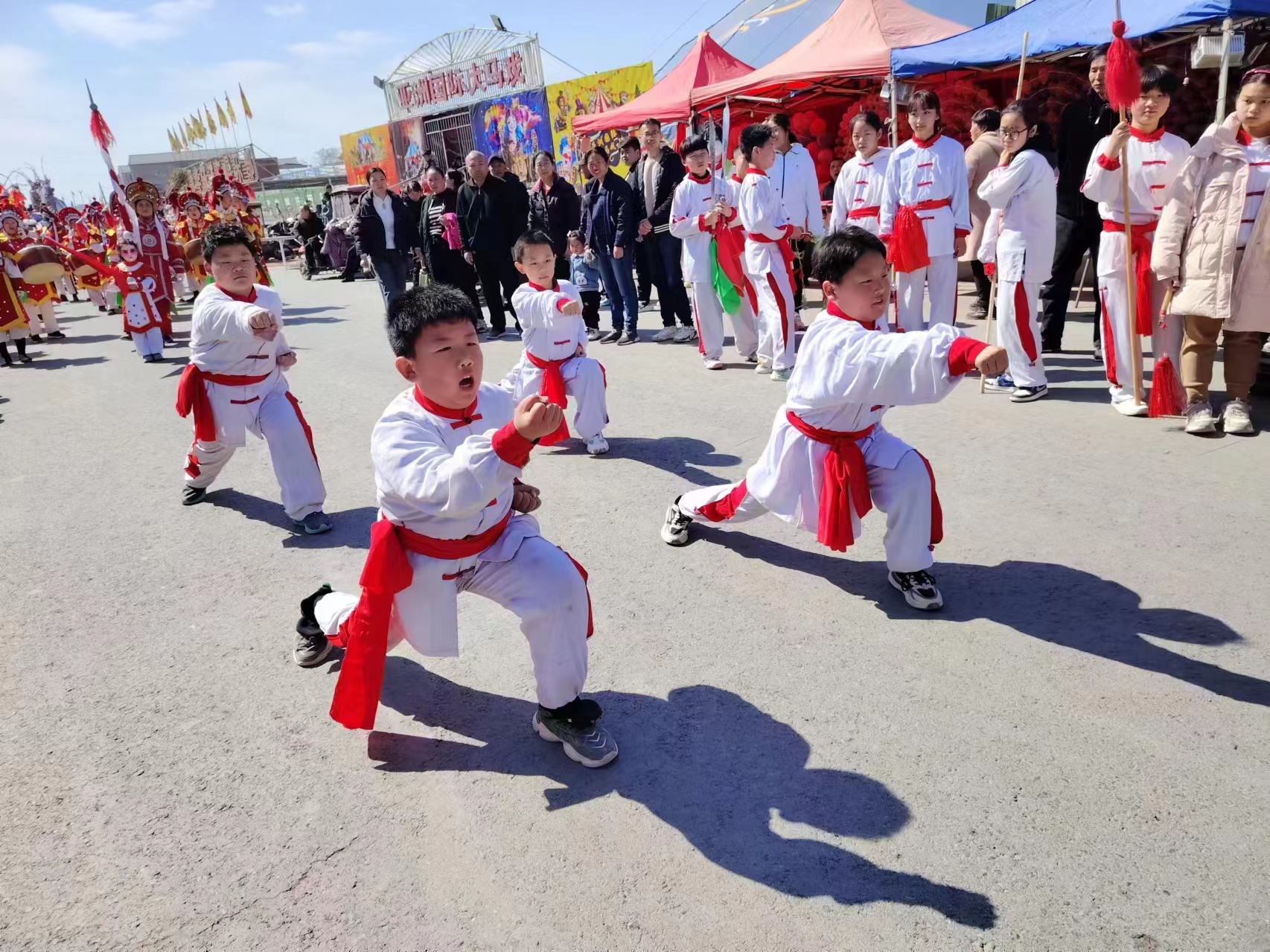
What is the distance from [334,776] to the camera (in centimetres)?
258

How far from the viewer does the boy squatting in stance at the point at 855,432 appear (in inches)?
108

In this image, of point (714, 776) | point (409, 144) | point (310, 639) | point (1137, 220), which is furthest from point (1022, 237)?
point (409, 144)

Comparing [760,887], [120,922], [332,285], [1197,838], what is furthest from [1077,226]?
[332,285]

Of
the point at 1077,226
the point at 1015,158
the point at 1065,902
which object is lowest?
the point at 1065,902

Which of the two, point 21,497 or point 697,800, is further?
point 21,497

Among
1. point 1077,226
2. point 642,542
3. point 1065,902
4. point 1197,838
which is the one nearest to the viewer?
point 1065,902

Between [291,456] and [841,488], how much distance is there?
277 centimetres

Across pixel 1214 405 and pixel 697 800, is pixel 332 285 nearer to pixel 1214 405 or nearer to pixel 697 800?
pixel 1214 405

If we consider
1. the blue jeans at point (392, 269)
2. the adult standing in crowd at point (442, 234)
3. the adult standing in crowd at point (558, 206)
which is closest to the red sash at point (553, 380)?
the adult standing in crowd at point (558, 206)

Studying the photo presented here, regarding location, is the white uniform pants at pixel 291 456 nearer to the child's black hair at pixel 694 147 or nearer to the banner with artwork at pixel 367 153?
the child's black hair at pixel 694 147

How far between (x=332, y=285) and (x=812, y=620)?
1661 cm

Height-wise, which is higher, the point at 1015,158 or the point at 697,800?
the point at 1015,158

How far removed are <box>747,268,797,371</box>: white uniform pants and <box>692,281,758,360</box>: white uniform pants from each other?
26.5 inches

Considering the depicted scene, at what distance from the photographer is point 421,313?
240 centimetres
